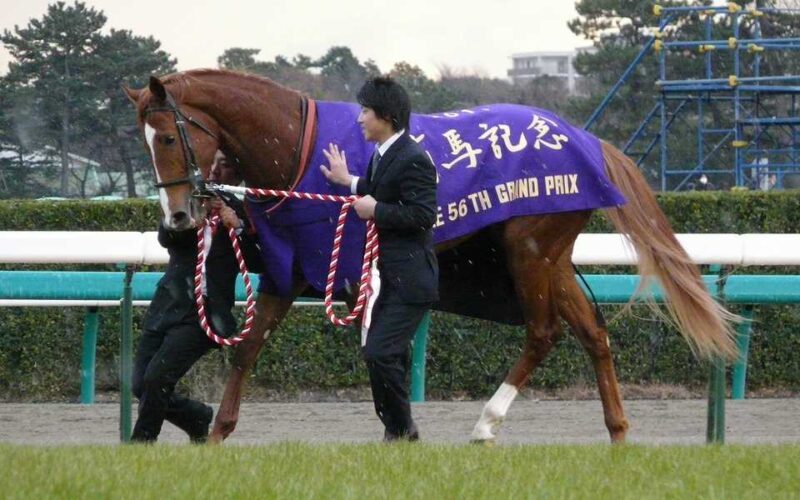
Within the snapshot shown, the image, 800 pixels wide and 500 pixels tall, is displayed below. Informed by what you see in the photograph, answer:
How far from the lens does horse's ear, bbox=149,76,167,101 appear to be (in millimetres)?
5766

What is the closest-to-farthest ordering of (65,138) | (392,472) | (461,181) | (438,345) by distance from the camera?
(392,472)
(461,181)
(438,345)
(65,138)

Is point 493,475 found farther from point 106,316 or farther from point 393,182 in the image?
point 106,316

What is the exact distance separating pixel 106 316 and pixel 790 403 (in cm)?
427

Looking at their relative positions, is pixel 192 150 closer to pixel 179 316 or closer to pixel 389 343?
pixel 179 316

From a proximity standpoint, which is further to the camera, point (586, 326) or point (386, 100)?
point (586, 326)

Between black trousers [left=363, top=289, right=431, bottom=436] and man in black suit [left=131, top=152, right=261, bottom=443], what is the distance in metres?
0.72

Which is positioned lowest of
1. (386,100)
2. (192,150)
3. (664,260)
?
(664,260)

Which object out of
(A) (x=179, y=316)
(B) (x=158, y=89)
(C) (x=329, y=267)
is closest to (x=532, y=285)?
(C) (x=329, y=267)

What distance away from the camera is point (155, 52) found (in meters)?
14.9

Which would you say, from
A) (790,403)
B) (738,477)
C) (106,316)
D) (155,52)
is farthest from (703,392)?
(155,52)

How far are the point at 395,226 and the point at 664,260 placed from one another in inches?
77.5

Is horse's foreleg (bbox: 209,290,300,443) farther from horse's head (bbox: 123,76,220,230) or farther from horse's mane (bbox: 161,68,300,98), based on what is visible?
horse's mane (bbox: 161,68,300,98)

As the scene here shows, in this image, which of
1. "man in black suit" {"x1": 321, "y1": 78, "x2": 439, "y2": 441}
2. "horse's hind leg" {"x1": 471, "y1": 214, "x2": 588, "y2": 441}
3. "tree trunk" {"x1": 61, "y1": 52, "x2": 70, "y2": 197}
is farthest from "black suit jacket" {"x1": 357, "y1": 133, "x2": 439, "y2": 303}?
"tree trunk" {"x1": 61, "y1": 52, "x2": 70, "y2": 197}

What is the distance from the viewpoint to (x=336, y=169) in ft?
19.3
